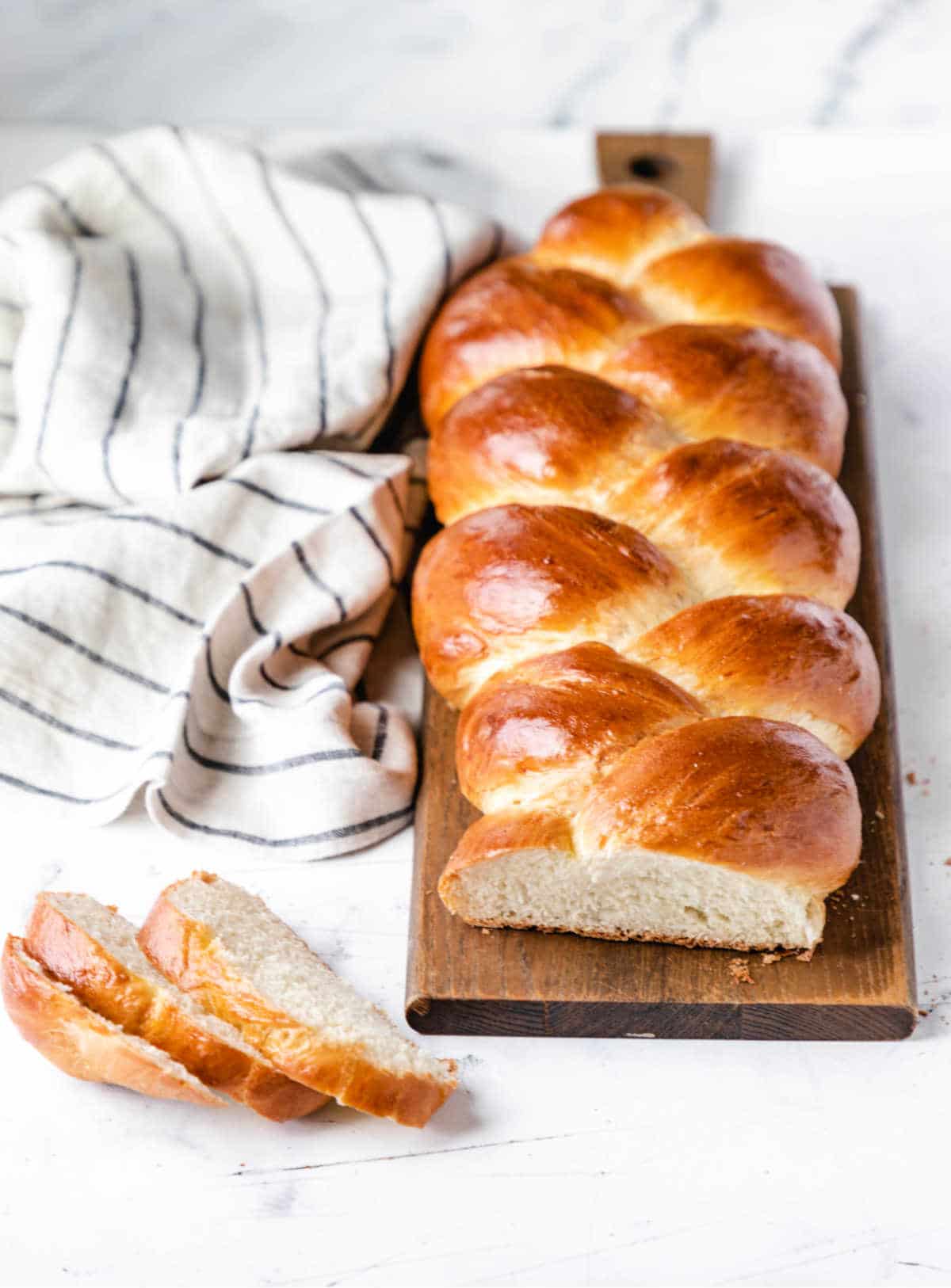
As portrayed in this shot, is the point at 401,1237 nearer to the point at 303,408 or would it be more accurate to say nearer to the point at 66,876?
the point at 66,876

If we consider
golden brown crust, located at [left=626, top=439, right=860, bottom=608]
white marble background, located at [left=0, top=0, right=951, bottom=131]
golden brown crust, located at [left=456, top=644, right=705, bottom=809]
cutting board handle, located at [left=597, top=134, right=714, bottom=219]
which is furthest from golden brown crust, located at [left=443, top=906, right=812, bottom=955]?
white marble background, located at [left=0, top=0, right=951, bottom=131]

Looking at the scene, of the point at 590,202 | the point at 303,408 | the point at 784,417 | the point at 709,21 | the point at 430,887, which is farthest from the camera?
the point at 709,21

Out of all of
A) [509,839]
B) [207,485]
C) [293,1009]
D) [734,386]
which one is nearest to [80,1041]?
[293,1009]

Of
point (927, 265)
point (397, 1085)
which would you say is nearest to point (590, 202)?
point (927, 265)

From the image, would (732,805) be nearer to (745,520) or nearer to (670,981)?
(670,981)

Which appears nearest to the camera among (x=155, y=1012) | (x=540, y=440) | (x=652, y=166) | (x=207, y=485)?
(x=155, y=1012)

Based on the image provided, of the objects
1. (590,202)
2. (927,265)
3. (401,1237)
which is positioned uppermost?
(590,202)

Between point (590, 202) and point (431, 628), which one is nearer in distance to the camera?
point (431, 628)
